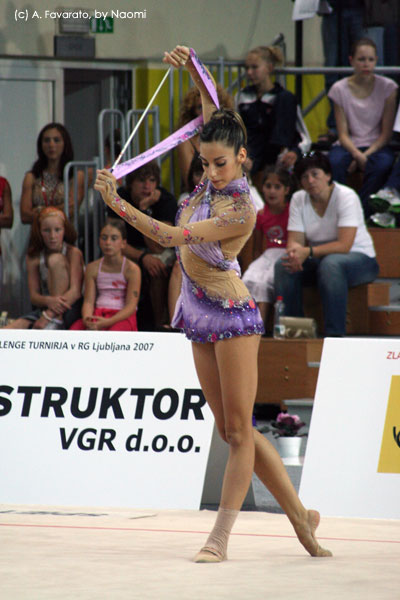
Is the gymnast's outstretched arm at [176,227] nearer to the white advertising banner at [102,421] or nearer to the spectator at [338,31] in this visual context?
the white advertising banner at [102,421]

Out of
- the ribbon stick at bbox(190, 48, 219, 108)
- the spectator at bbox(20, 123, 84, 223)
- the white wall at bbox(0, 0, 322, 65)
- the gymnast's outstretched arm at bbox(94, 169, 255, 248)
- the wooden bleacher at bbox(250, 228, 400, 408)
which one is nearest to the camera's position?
the gymnast's outstretched arm at bbox(94, 169, 255, 248)

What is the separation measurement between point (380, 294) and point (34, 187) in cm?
289

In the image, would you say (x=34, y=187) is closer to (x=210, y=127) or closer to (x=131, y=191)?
(x=131, y=191)

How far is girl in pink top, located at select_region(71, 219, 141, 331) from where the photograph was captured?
24.4ft

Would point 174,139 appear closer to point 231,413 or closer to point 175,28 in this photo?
point 231,413

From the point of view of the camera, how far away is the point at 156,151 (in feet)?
12.6

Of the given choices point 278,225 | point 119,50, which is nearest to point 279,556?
point 278,225

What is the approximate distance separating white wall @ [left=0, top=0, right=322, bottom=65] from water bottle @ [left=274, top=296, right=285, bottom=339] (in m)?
3.96

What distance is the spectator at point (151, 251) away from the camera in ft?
25.3

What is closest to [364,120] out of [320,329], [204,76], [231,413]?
[320,329]

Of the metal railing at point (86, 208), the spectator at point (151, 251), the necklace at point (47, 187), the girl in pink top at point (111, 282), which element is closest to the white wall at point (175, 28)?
the metal railing at point (86, 208)

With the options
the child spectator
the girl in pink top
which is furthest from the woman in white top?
the girl in pink top

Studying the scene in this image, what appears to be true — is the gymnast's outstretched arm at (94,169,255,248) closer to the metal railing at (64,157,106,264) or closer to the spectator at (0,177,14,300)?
the metal railing at (64,157,106,264)

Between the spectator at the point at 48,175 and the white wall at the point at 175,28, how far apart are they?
80.5 inches
